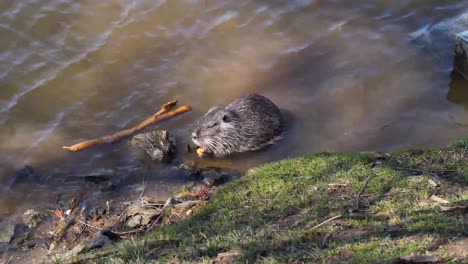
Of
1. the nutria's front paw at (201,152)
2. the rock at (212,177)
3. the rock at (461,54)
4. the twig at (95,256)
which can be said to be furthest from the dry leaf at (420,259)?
the rock at (461,54)

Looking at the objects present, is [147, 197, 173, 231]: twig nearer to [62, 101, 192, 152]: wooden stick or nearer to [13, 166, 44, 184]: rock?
[13, 166, 44, 184]: rock

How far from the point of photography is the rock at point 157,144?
759cm

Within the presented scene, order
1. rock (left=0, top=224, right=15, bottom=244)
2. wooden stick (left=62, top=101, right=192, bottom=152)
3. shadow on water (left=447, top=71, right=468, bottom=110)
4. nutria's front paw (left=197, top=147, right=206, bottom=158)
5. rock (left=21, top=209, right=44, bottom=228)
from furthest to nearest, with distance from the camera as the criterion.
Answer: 1. shadow on water (left=447, top=71, right=468, bottom=110)
2. nutria's front paw (left=197, top=147, right=206, bottom=158)
3. wooden stick (left=62, top=101, right=192, bottom=152)
4. rock (left=21, top=209, right=44, bottom=228)
5. rock (left=0, top=224, right=15, bottom=244)

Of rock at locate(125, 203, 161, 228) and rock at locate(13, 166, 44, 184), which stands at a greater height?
rock at locate(125, 203, 161, 228)

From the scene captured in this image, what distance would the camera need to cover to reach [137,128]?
26.7ft

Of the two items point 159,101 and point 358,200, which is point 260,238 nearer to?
point 358,200

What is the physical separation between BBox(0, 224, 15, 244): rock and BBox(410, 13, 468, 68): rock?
254 inches

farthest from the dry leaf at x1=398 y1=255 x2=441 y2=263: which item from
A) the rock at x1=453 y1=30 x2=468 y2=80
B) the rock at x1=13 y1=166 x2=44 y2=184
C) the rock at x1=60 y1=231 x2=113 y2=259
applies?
the rock at x1=453 y1=30 x2=468 y2=80

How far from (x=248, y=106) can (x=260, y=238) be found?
403 centimetres

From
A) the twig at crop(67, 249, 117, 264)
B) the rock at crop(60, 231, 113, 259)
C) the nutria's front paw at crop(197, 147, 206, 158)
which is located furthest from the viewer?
the nutria's front paw at crop(197, 147, 206, 158)

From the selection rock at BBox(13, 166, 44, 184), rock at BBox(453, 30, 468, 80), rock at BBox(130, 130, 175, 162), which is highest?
rock at BBox(453, 30, 468, 80)

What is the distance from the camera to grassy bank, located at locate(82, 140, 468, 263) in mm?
3859

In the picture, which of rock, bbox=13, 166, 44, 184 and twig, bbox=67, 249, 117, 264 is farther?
rock, bbox=13, 166, 44, 184

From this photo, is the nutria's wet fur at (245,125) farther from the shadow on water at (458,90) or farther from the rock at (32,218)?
the shadow on water at (458,90)
